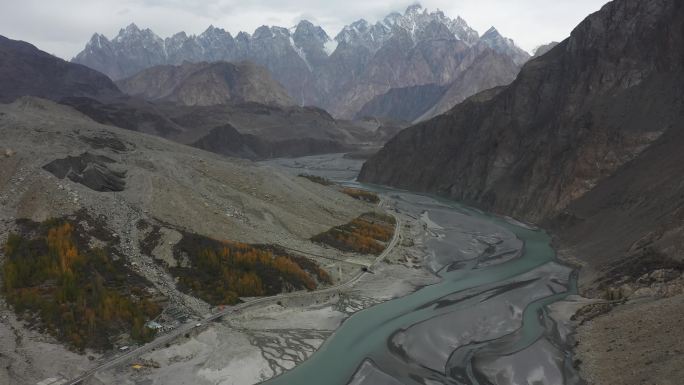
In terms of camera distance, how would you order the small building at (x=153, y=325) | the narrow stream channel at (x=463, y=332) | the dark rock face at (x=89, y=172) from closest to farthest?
the narrow stream channel at (x=463, y=332), the small building at (x=153, y=325), the dark rock face at (x=89, y=172)

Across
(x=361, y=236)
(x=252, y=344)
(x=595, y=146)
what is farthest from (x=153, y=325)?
(x=595, y=146)

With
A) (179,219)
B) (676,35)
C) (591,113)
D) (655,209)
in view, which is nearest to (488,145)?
(591,113)

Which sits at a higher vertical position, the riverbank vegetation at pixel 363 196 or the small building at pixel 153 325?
the riverbank vegetation at pixel 363 196

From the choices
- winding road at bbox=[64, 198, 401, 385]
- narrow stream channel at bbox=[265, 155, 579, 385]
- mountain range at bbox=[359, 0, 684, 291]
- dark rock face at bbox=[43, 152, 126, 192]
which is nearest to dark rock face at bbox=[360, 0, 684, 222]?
mountain range at bbox=[359, 0, 684, 291]

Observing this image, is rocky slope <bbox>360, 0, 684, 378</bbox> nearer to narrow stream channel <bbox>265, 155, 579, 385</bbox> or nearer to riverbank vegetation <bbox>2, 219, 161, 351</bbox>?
narrow stream channel <bbox>265, 155, 579, 385</bbox>

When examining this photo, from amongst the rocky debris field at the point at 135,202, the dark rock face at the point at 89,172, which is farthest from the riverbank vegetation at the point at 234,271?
the dark rock face at the point at 89,172

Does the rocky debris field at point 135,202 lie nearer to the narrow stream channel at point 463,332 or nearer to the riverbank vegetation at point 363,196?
the narrow stream channel at point 463,332
